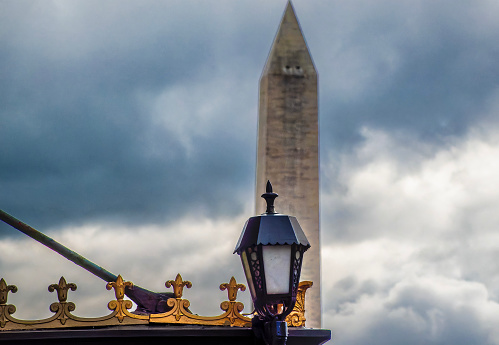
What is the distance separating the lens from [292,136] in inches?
936

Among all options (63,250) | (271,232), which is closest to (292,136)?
(63,250)

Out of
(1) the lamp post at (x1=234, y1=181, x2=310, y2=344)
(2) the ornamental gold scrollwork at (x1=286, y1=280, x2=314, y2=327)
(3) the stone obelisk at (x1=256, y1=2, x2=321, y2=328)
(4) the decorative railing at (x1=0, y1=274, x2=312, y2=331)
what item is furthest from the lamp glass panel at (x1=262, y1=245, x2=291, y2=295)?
(3) the stone obelisk at (x1=256, y1=2, x2=321, y2=328)

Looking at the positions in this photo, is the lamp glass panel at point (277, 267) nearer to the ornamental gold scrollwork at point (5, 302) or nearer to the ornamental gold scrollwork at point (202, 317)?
the ornamental gold scrollwork at point (202, 317)

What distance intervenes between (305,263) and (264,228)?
60.7ft

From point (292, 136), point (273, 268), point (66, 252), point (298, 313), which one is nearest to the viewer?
point (273, 268)

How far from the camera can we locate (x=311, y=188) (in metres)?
23.5

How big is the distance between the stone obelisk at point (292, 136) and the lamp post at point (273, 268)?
58.9 feet

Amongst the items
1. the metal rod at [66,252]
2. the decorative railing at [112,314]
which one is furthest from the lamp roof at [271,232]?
the metal rod at [66,252]

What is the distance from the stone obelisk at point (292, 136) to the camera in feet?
76.0

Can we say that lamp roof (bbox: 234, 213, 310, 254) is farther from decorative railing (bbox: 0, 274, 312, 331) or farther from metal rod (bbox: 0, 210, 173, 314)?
metal rod (bbox: 0, 210, 173, 314)

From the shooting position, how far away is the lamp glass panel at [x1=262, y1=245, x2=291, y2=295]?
4594 mm

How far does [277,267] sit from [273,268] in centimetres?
2

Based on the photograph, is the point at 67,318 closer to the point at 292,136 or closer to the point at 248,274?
the point at 248,274

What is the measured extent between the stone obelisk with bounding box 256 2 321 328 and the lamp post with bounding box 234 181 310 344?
1794 cm
